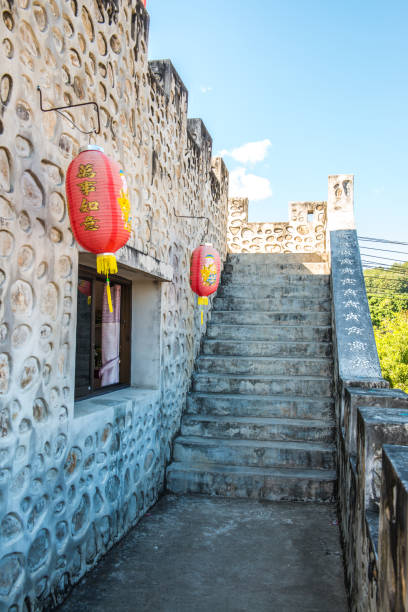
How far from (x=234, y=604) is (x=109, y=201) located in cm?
249

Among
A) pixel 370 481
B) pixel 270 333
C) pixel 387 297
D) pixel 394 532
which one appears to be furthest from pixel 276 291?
pixel 387 297

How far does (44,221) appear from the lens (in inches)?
97.1

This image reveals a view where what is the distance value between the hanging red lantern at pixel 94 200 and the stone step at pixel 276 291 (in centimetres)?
470

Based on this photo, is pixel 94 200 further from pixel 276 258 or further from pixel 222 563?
pixel 276 258

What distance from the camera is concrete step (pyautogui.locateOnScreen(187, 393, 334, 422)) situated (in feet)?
16.6

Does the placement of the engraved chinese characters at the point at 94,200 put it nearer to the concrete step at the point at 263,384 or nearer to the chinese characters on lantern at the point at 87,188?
the chinese characters on lantern at the point at 87,188

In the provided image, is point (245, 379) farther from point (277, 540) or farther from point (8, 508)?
point (8, 508)

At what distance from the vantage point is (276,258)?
27.3 ft

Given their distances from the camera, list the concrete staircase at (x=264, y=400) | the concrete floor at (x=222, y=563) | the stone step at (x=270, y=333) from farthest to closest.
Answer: the stone step at (x=270, y=333)
the concrete staircase at (x=264, y=400)
the concrete floor at (x=222, y=563)

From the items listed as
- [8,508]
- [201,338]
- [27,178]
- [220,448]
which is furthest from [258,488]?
[27,178]

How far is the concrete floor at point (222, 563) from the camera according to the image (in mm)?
2814

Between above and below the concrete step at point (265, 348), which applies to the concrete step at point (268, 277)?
above

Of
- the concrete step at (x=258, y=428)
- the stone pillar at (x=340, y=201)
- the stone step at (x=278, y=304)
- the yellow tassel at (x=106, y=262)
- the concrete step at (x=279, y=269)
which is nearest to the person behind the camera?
the yellow tassel at (x=106, y=262)

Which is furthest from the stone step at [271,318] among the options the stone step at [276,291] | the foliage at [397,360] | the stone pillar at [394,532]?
the foliage at [397,360]
